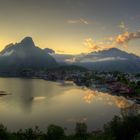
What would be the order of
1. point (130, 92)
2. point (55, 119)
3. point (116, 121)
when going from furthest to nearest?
1. point (130, 92)
2. point (55, 119)
3. point (116, 121)

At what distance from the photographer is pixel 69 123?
57.2 meters

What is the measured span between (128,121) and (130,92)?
3015 inches

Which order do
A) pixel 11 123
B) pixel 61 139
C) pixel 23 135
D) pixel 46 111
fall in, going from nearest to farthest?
pixel 61 139 < pixel 23 135 < pixel 11 123 < pixel 46 111

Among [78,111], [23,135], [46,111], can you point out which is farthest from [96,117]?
[23,135]

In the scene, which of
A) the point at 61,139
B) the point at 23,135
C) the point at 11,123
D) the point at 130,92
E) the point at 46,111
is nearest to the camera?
the point at 61,139

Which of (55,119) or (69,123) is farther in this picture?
(55,119)

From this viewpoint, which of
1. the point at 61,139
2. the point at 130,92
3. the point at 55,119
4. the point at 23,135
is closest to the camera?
the point at 61,139

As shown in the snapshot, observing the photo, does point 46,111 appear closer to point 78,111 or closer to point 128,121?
point 78,111

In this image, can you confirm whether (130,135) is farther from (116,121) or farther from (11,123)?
(11,123)

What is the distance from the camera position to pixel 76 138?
38.6 metres

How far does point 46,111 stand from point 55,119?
11.8 metres

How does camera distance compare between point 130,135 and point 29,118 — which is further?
point 29,118

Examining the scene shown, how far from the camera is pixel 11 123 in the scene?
56688mm

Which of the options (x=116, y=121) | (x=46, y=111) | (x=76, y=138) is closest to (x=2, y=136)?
(x=76, y=138)
